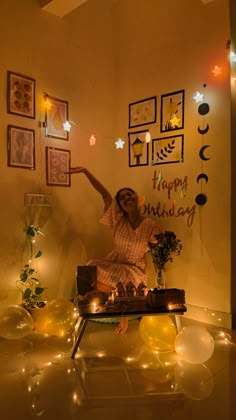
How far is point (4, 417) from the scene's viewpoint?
1580mm

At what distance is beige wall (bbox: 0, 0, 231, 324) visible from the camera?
9.29 ft

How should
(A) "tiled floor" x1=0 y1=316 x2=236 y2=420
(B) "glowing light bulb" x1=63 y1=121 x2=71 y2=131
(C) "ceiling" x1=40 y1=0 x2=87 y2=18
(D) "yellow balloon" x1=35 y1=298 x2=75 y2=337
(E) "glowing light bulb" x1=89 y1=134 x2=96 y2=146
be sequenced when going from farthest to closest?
(E) "glowing light bulb" x1=89 y1=134 x2=96 y2=146
(B) "glowing light bulb" x1=63 y1=121 x2=71 y2=131
(C) "ceiling" x1=40 y1=0 x2=87 y2=18
(D) "yellow balloon" x1=35 y1=298 x2=75 y2=337
(A) "tiled floor" x1=0 y1=316 x2=236 y2=420

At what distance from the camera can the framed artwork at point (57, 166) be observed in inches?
123

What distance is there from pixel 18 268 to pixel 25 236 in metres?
0.28

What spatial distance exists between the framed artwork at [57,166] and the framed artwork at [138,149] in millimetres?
692

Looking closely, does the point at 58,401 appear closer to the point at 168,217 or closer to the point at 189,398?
the point at 189,398

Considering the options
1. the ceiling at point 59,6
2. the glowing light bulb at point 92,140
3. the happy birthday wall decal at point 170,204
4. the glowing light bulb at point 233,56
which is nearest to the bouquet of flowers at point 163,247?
the happy birthday wall decal at point 170,204

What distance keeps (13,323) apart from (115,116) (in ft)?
7.86

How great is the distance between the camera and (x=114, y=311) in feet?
7.20

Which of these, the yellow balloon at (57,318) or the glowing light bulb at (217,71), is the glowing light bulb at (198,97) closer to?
the glowing light bulb at (217,71)

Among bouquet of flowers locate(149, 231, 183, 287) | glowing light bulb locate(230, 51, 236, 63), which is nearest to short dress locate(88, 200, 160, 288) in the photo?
bouquet of flowers locate(149, 231, 183, 287)

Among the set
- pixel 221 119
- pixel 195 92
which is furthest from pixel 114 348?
pixel 195 92

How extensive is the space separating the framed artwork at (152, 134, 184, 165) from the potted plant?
4.39 feet

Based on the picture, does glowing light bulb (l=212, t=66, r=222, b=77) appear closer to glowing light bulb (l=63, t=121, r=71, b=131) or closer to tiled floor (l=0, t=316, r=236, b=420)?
glowing light bulb (l=63, t=121, r=71, b=131)
